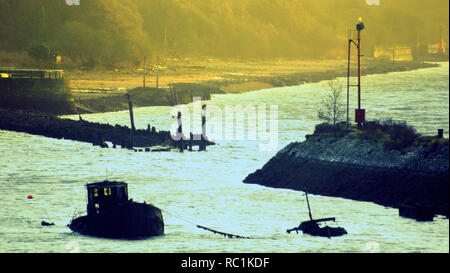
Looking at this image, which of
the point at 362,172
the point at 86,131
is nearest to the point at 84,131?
the point at 86,131

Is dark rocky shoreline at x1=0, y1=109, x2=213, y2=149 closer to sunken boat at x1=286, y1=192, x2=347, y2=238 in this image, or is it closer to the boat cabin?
the boat cabin

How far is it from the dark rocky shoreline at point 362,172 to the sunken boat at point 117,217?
12.7 meters

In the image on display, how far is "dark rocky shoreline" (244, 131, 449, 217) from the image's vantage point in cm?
5750

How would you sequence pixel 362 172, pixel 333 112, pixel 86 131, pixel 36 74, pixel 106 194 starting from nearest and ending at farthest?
pixel 106 194 → pixel 362 172 → pixel 86 131 → pixel 333 112 → pixel 36 74

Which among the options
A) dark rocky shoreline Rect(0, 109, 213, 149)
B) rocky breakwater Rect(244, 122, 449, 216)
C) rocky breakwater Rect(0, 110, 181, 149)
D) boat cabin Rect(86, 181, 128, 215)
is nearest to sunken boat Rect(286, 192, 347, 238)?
rocky breakwater Rect(244, 122, 449, 216)

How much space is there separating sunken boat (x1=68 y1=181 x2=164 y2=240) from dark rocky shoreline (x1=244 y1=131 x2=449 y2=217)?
41.7ft

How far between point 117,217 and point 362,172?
17855 millimetres

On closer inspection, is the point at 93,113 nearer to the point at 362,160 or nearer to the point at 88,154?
the point at 88,154

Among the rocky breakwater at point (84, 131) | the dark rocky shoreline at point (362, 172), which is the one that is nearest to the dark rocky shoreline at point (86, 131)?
the rocky breakwater at point (84, 131)

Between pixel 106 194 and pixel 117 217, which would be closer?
pixel 117 217

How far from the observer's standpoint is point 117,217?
52.4 m

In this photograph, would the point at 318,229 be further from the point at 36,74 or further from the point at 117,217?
the point at 36,74

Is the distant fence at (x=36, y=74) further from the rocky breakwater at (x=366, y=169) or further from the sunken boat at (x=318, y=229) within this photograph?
the sunken boat at (x=318, y=229)

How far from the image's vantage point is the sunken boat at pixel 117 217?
52.2 metres
